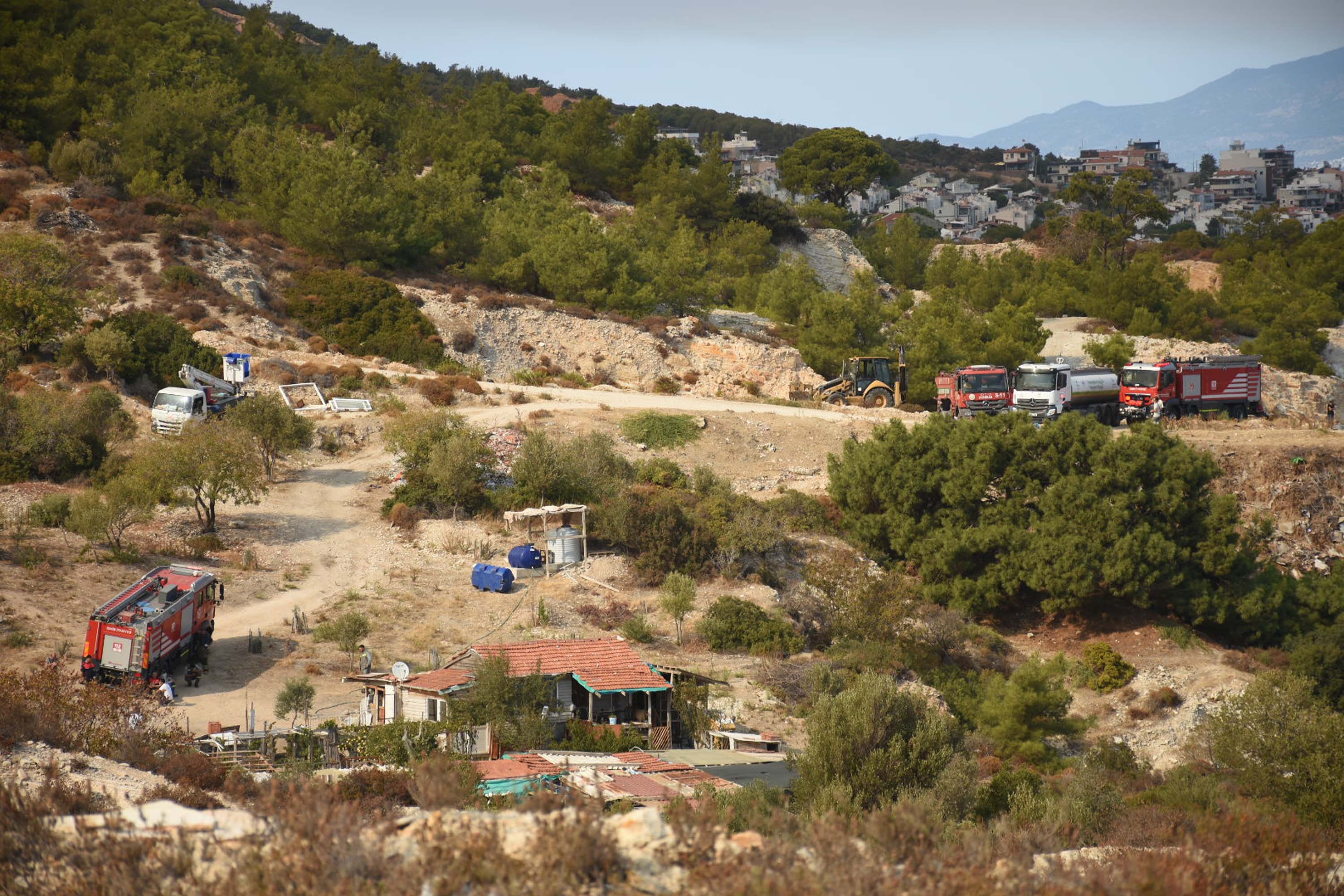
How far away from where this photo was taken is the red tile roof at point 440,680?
20594 mm

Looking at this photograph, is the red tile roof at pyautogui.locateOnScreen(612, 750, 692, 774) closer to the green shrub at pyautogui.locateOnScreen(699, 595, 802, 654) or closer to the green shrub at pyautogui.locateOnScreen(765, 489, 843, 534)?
the green shrub at pyautogui.locateOnScreen(699, 595, 802, 654)

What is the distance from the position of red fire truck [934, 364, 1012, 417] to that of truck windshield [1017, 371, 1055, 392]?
1.78 ft

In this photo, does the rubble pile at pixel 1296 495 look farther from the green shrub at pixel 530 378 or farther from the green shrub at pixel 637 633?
the green shrub at pixel 530 378

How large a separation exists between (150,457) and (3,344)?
36.4 feet

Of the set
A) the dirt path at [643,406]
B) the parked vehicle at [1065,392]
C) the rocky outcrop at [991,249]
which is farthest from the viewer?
the rocky outcrop at [991,249]

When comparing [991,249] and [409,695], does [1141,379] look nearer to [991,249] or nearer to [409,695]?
[409,695]

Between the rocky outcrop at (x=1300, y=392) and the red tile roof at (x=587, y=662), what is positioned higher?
the rocky outcrop at (x=1300, y=392)

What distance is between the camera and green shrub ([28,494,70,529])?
27.6 m

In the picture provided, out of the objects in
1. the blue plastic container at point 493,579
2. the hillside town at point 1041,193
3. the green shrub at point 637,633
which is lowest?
the green shrub at point 637,633

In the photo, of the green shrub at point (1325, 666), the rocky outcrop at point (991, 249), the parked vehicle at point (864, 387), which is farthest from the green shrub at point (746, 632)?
the rocky outcrop at point (991, 249)

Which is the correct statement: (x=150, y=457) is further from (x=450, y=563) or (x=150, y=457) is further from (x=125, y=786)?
(x=125, y=786)

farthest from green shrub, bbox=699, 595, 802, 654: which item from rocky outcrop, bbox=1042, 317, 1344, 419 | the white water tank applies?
rocky outcrop, bbox=1042, 317, 1344, 419

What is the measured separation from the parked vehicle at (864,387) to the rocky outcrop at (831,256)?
95.5 feet

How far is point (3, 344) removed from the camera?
1446 inches
